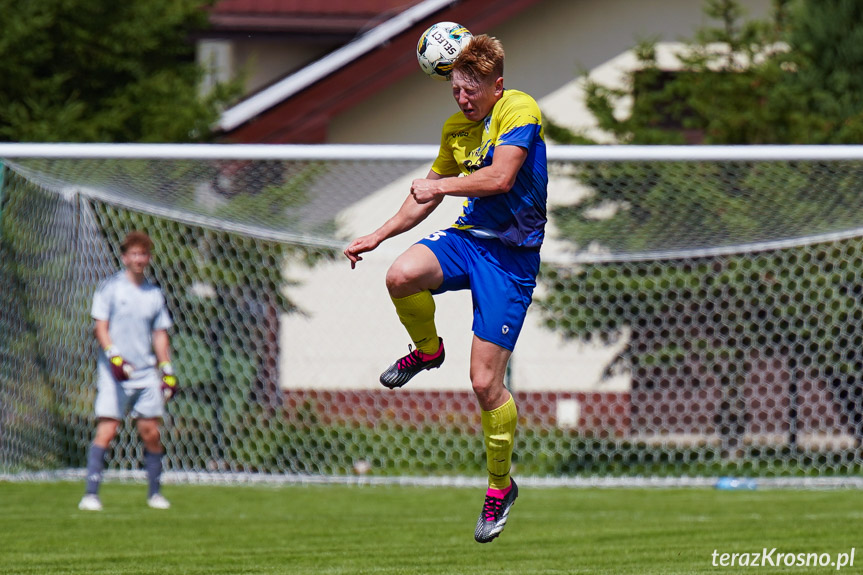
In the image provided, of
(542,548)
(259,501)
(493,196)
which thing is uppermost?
(493,196)

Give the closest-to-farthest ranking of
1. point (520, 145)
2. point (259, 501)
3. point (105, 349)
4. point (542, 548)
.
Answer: point (520, 145) < point (542, 548) < point (105, 349) < point (259, 501)

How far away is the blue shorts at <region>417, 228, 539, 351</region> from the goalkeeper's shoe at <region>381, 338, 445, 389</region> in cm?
37

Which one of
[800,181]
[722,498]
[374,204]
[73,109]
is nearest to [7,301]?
[73,109]

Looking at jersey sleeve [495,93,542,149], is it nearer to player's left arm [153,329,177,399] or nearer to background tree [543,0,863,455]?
player's left arm [153,329,177,399]

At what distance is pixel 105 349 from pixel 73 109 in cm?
475

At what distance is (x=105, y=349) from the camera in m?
9.34

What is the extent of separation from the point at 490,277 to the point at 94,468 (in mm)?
5020

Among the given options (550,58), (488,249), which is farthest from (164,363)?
(550,58)

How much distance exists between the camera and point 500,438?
5859 mm

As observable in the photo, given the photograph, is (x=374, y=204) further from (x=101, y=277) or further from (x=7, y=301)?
(x=7, y=301)

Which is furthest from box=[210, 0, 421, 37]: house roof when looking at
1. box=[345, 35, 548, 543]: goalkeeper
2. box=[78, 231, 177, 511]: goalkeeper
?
box=[345, 35, 548, 543]: goalkeeper

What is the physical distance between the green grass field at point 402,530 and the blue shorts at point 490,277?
5.07ft

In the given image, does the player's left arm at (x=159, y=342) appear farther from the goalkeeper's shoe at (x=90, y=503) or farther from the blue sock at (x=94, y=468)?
the goalkeeper's shoe at (x=90, y=503)

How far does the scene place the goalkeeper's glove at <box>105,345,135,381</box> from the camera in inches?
364
